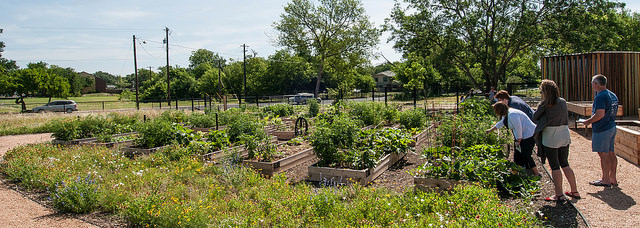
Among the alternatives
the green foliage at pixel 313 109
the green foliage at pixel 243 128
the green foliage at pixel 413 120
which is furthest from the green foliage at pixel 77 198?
the green foliage at pixel 313 109

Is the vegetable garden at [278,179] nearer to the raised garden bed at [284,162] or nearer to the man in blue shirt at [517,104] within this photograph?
the raised garden bed at [284,162]

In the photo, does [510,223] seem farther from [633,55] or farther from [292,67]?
[292,67]

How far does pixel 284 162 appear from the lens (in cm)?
726

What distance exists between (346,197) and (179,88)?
71.1 meters

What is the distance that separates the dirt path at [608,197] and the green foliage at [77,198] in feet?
20.6

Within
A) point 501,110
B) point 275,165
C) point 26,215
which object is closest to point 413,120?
point 501,110

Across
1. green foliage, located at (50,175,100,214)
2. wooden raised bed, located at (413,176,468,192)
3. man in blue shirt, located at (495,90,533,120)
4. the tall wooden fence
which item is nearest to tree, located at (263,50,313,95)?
the tall wooden fence

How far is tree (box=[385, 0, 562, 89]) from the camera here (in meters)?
19.7

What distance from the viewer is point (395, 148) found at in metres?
7.28

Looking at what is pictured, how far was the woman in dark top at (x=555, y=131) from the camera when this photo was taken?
4641mm

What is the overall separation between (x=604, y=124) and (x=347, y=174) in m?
3.65

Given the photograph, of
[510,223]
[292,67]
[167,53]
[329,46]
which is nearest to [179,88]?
[292,67]

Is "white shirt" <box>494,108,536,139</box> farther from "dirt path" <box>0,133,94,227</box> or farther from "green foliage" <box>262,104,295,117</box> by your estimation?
"green foliage" <box>262,104,295,117</box>

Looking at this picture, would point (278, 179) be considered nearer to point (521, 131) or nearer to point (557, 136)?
point (521, 131)
